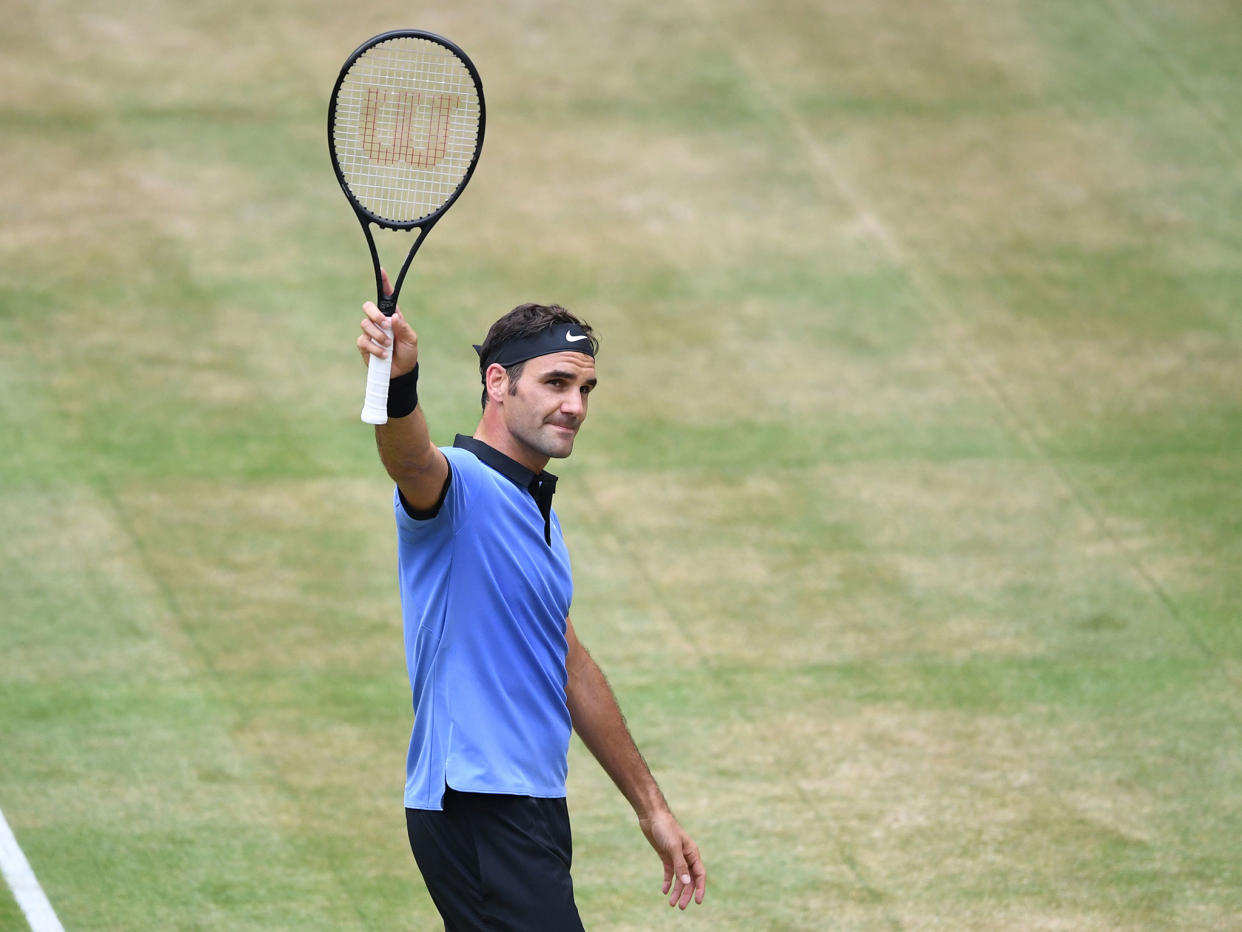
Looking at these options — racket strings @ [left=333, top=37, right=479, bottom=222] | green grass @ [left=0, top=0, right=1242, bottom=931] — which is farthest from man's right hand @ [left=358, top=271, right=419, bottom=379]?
racket strings @ [left=333, top=37, right=479, bottom=222]

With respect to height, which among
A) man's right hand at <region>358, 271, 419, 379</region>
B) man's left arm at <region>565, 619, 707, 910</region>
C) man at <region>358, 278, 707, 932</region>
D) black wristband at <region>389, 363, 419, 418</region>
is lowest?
man's left arm at <region>565, 619, 707, 910</region>

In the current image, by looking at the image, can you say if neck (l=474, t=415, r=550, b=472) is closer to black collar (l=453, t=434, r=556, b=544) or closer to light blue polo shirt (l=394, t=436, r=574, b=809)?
black collar (l=453, t=434, r=556, b=544)

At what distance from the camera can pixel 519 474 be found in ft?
17.4

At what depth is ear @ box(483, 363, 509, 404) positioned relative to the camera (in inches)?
213

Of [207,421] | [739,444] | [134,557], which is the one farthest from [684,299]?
[134,557]

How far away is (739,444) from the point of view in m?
10.4

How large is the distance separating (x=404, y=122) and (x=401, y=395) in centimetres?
610

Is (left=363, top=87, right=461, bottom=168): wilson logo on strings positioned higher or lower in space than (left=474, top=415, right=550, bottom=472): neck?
lower

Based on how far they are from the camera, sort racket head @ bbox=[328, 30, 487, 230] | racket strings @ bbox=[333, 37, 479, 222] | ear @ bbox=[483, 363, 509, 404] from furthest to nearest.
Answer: racket strings @ bbox=[333, 37, 479, 222]
racket head @ bbox=[328, 30, 487, 230]
ear @ bbox=[483, 363, 509, 404]

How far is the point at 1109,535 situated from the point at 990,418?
3.96 feet

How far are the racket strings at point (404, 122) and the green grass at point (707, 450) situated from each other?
0.58 meters

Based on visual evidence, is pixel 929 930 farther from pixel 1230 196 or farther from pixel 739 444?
pixel 1230 196

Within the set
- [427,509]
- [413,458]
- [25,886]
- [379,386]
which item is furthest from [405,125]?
[379,386]

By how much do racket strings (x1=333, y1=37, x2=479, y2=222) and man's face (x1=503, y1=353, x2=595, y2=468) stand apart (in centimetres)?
469
